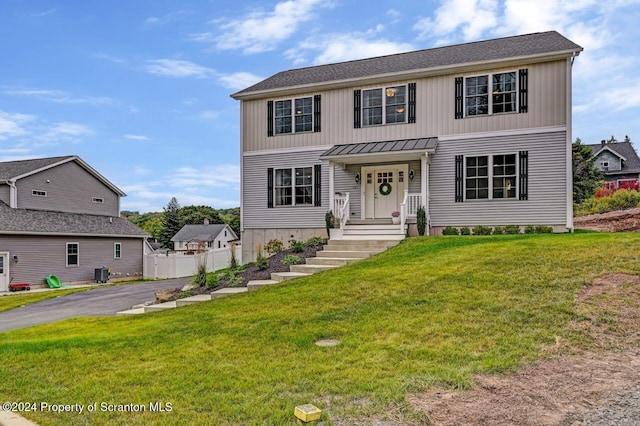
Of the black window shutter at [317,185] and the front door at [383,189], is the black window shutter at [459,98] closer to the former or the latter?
the front door at [383,189]

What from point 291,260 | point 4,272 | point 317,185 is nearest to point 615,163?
point 317,185

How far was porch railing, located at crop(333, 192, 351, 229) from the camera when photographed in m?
14.3

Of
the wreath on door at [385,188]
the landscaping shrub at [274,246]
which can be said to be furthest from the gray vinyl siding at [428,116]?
the landscaping shrub at [274,246]

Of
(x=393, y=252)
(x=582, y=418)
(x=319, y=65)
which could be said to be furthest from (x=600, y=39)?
(x=582, y=418)

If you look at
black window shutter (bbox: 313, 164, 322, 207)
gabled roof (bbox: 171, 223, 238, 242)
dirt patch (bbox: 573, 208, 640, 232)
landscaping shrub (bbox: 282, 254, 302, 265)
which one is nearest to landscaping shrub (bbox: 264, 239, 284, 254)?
black window shutter (bbox: 313, 164, 322, 207)

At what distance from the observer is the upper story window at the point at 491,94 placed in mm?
13688

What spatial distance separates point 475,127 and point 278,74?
8529 millimetres

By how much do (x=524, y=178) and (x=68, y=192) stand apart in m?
24.4

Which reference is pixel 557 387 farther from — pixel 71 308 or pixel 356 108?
pixel 71 308

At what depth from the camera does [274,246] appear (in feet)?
50.6

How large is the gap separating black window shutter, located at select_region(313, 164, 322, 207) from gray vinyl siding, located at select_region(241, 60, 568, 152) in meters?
0.91

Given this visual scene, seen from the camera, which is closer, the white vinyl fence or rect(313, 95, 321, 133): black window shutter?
rect(313, 95, 321, 133): black window shutter

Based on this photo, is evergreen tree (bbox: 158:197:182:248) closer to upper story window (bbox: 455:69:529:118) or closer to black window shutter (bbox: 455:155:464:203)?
black window shutter (bbox: 455:155:464:203)

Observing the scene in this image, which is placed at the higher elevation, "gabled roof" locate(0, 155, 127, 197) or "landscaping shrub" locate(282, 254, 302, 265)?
"gabled roof" locate(0, 155, 127, 197)
